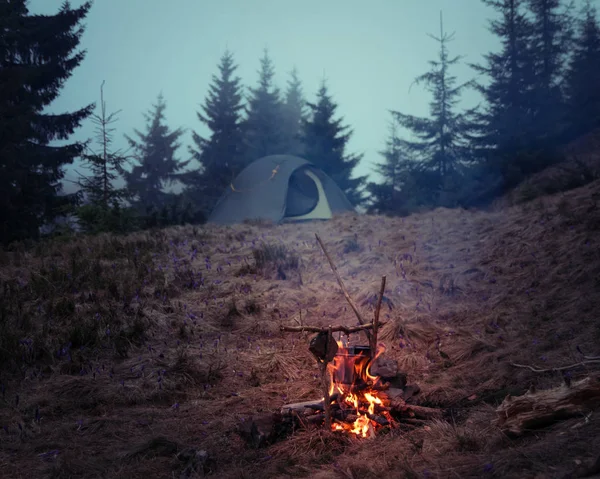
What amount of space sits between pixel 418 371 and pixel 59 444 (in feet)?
11.3

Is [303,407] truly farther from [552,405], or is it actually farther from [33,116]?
[33,116]

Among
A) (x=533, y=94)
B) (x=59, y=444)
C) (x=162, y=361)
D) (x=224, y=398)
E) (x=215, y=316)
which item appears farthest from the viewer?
(x=533, y=94)

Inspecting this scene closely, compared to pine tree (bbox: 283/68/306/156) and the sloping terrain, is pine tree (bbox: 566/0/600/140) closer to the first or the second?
the sloping terrain

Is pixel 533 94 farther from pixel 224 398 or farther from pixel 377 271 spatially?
pixel 224 398

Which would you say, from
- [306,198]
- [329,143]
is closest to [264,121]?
[329,143]

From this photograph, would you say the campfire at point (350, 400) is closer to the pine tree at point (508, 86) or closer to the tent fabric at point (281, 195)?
the tent fabric at point (281, 195)

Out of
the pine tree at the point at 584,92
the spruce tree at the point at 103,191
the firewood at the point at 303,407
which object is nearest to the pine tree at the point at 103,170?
the spruce tree at the point at 103,191

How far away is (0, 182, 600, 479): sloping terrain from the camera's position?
2.84m

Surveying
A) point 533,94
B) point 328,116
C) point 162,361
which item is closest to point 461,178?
point 533,94

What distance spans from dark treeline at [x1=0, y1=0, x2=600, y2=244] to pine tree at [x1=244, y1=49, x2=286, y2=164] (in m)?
0.08

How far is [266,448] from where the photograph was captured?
10.3 ft

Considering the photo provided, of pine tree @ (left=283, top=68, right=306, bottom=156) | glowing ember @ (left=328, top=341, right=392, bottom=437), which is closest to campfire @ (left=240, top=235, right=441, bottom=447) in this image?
glowing ember @ (left=328, top=341, right=392, bottom=437)

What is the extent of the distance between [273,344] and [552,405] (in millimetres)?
3480

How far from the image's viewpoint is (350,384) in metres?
3.64
